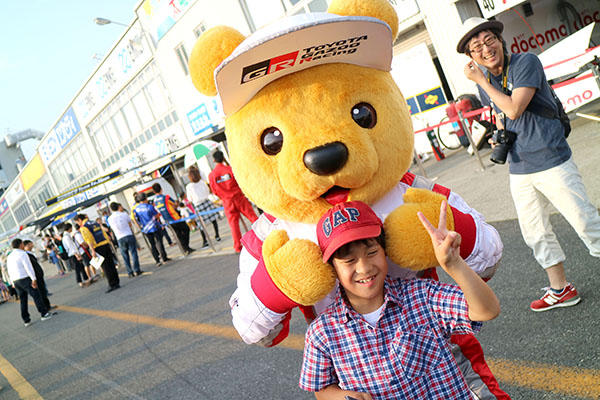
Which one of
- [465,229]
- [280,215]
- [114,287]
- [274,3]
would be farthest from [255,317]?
[274,3]

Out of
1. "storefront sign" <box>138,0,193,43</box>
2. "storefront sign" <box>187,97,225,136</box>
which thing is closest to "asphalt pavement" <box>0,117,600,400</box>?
"storefront sign" <box>187,97,225,136</box>

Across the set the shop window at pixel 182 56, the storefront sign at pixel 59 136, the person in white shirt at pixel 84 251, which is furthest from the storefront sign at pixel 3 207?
the person in white shirt at pixel 84 251

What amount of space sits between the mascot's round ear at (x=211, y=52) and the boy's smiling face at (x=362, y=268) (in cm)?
84

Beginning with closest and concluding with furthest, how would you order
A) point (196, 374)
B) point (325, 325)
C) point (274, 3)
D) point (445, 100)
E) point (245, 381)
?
point (325, 325) < point (245, 381) < point (196, 374) < point (445, 100) < point (274, 3)

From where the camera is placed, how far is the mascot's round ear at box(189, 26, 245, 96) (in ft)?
5.61

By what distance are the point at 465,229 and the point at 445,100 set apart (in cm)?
1062

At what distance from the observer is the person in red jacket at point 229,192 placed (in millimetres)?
7902

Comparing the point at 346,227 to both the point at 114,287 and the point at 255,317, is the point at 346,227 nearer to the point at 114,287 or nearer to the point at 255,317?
the point at 255,317

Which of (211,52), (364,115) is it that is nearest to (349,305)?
(364,115)

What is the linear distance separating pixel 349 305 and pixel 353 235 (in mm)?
365

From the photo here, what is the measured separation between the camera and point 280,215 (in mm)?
1751

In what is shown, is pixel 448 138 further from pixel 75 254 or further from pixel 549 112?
pixel 75 254

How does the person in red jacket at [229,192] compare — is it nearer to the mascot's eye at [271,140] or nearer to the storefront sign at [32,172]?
the mascot's eye at [271,140]

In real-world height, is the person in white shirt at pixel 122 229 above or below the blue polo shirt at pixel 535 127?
above
